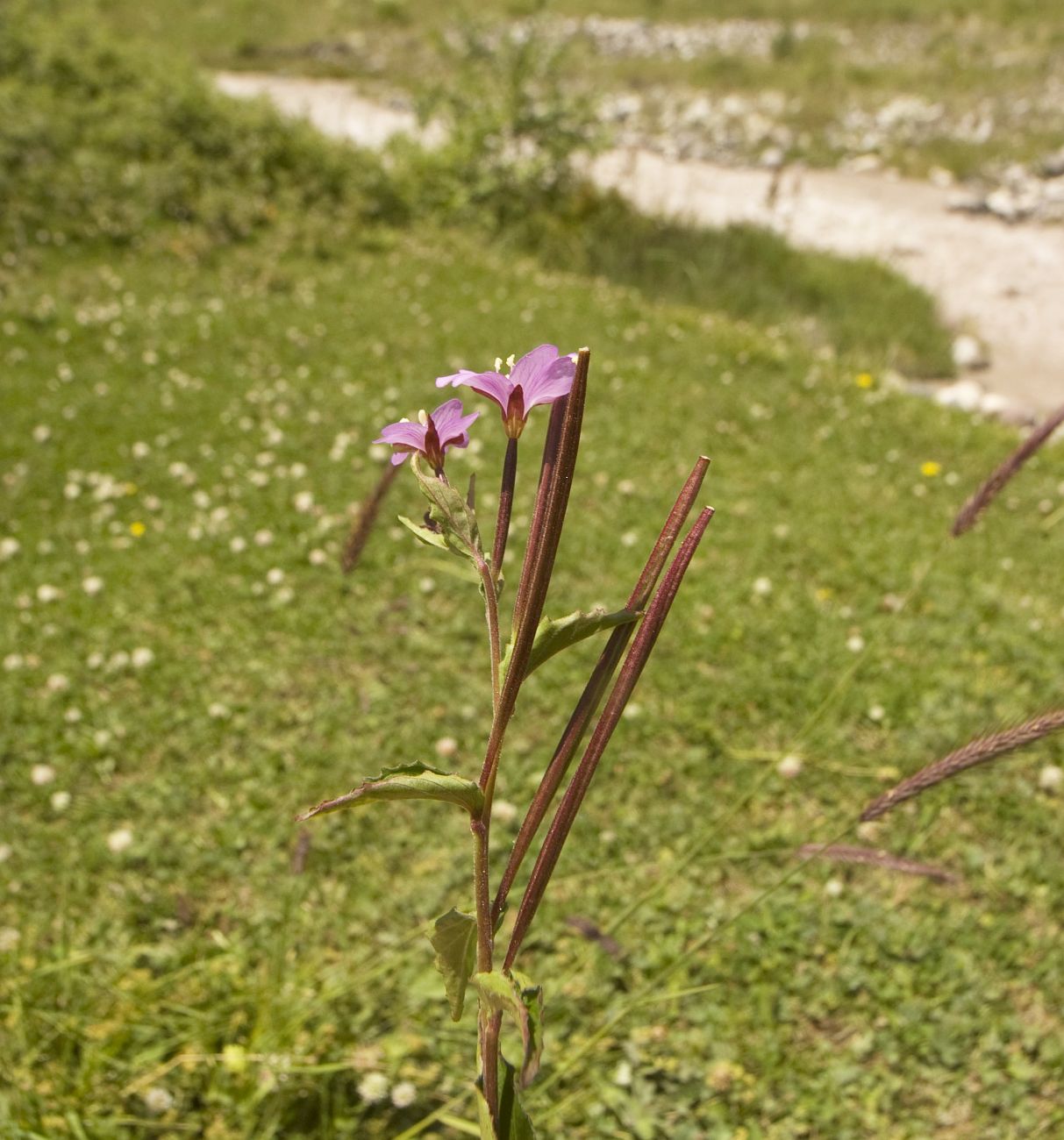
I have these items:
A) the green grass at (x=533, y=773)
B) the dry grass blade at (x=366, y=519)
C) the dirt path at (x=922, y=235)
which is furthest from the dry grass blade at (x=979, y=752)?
the dirt path at (x=922, y=235)

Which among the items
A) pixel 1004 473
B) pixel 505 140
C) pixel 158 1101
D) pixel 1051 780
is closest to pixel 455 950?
pixel 1004 473

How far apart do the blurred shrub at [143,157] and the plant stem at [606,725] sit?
8.63 metres

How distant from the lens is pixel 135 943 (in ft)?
8.50

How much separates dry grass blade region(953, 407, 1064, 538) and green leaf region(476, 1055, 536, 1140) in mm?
1174

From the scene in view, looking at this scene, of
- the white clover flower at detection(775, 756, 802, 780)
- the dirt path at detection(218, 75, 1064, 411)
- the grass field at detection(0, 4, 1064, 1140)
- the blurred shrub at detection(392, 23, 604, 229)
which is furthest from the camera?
the blurred shrub at detection(392, 23, 604, 229)

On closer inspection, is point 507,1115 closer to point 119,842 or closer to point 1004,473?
point 1004,473

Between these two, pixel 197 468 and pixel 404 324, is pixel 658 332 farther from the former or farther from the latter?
pixel 197 468

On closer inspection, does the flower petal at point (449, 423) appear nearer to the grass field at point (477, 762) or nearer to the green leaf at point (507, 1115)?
the green leaf at point (507, 1115)

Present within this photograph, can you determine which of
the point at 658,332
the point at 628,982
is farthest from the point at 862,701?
the point at 658,332

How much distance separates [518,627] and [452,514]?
0.13 meters

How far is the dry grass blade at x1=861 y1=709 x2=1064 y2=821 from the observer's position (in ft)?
3.88

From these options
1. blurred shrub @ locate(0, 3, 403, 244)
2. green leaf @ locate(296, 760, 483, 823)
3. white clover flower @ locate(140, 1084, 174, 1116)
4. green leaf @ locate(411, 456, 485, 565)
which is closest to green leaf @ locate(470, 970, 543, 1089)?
green leaf @ locate(296, 760, 483, 823)

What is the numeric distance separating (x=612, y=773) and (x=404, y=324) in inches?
188

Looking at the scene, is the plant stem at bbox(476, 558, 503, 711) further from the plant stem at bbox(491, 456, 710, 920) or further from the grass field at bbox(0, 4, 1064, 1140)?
the grass field at bbox(0, 4, 1064, 1140)
